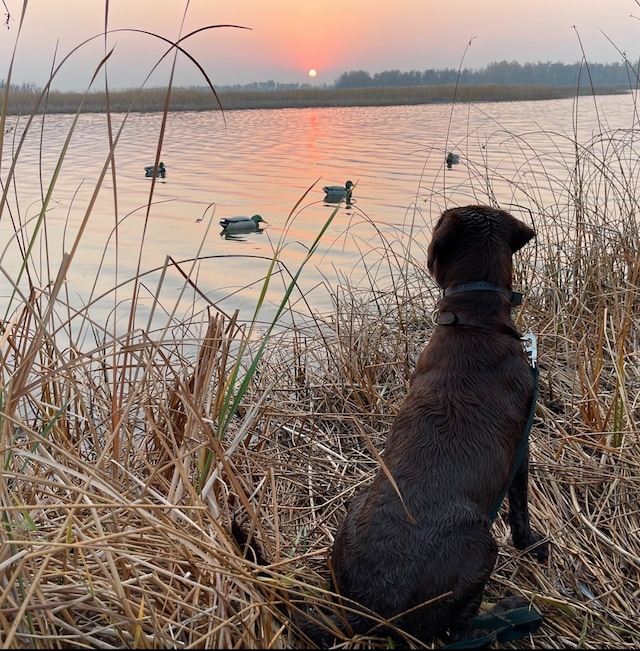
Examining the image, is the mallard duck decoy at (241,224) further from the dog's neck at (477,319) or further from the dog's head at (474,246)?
the dog's neck at (477,319)

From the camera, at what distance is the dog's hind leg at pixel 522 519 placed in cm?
264

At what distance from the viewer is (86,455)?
3.24 m

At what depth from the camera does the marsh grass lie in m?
1.75

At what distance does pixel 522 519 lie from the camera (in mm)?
2676

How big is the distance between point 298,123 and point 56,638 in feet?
116

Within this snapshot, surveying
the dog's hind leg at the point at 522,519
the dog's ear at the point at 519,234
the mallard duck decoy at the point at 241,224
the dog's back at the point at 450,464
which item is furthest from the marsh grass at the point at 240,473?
the mallard duck decoy at the point at 241,224

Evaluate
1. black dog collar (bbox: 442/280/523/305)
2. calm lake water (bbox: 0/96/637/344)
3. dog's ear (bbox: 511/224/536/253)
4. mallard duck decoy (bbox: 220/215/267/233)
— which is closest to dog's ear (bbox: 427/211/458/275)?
black dog collar (bbox: 442/280/523/305)

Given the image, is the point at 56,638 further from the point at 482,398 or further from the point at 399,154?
the point at 399,154

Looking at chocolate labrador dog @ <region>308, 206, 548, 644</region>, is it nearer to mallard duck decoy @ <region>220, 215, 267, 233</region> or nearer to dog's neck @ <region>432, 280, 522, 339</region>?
dog's neck @ <region>432, 280, 522, 339</region>

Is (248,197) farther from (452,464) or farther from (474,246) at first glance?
(452,464)

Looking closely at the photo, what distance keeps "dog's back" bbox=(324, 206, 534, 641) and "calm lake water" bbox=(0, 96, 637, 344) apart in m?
0.80

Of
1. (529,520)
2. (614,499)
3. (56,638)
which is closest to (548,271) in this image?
(614,499)

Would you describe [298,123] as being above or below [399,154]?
above

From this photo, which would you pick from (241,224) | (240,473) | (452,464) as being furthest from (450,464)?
(241,224)
